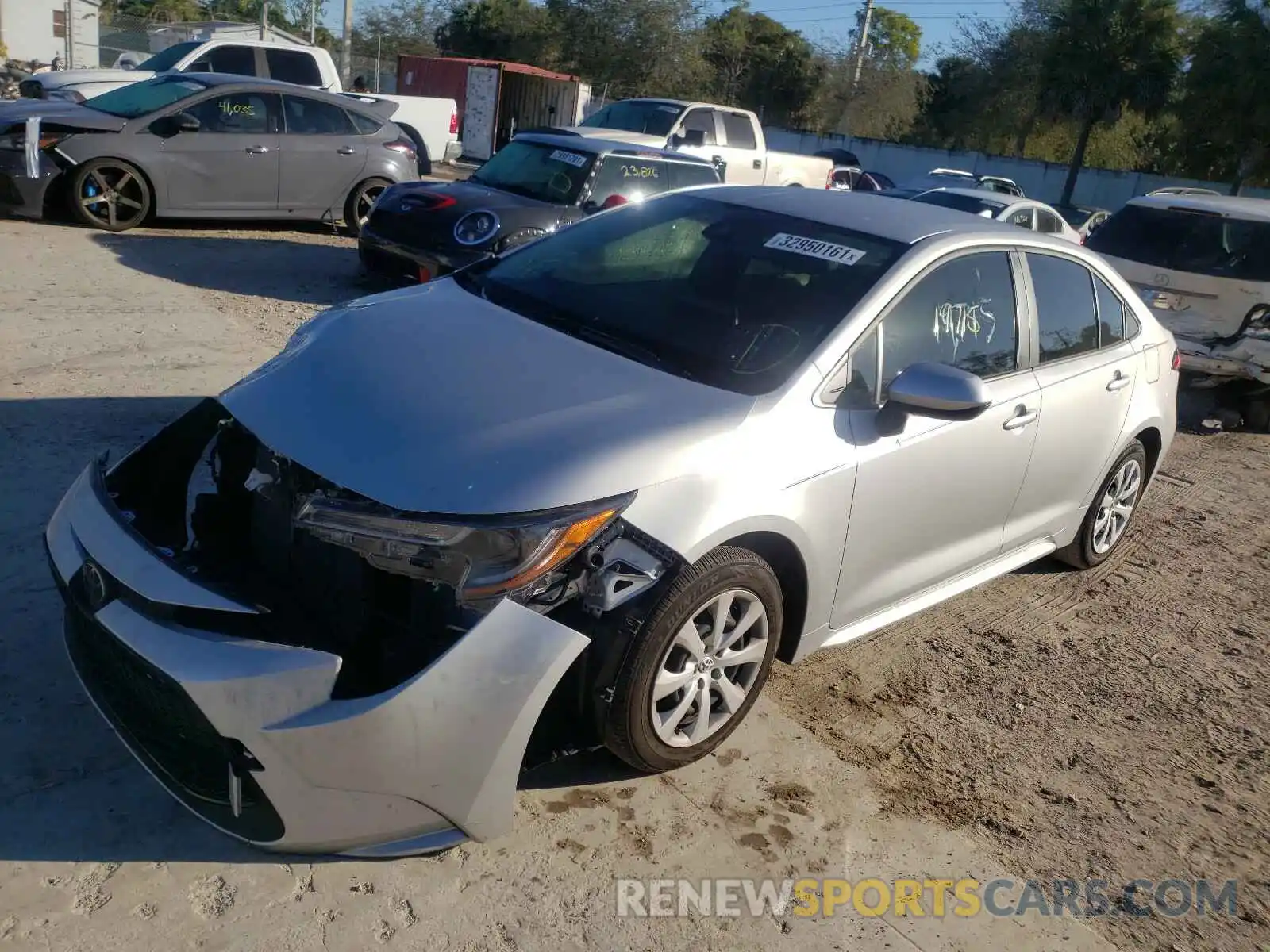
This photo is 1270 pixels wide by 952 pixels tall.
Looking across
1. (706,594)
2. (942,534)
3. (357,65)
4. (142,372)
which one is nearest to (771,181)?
(142,372)

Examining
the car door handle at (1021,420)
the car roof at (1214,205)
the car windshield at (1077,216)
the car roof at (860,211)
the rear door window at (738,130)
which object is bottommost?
the car door handle at (1021,420)

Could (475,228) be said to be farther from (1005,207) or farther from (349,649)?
(1005,207)

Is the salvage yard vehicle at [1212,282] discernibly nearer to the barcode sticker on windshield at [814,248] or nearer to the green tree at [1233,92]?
the barcode sticker on windshield at [814,248]

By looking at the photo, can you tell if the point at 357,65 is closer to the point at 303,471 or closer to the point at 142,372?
the point at 142,372

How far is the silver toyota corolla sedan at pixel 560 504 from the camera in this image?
267 centimetres

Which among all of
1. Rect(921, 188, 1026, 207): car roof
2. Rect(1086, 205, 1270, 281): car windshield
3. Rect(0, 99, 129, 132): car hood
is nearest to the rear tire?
Rect(0, 99, 129, 132): car hood

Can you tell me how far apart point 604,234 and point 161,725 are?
Result: 2648mm

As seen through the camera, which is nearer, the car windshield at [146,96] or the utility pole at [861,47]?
the car windshield at [146,96]

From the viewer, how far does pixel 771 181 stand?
54.9 feet

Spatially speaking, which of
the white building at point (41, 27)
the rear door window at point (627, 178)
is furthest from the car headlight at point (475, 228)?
the white building at point (41, 27)

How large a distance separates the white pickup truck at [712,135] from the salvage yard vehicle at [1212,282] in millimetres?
7350

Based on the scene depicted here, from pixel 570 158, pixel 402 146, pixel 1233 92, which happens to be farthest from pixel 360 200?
pixel 1233 92

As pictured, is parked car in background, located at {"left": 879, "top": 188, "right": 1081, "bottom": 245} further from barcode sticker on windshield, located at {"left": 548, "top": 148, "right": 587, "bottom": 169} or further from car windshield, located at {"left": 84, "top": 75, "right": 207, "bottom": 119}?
car windshield, located at {"left": 84, "top": 75, "right": 207, "bottom": 119}

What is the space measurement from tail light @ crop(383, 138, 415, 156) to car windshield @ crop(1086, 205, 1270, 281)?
7099 millimetres
